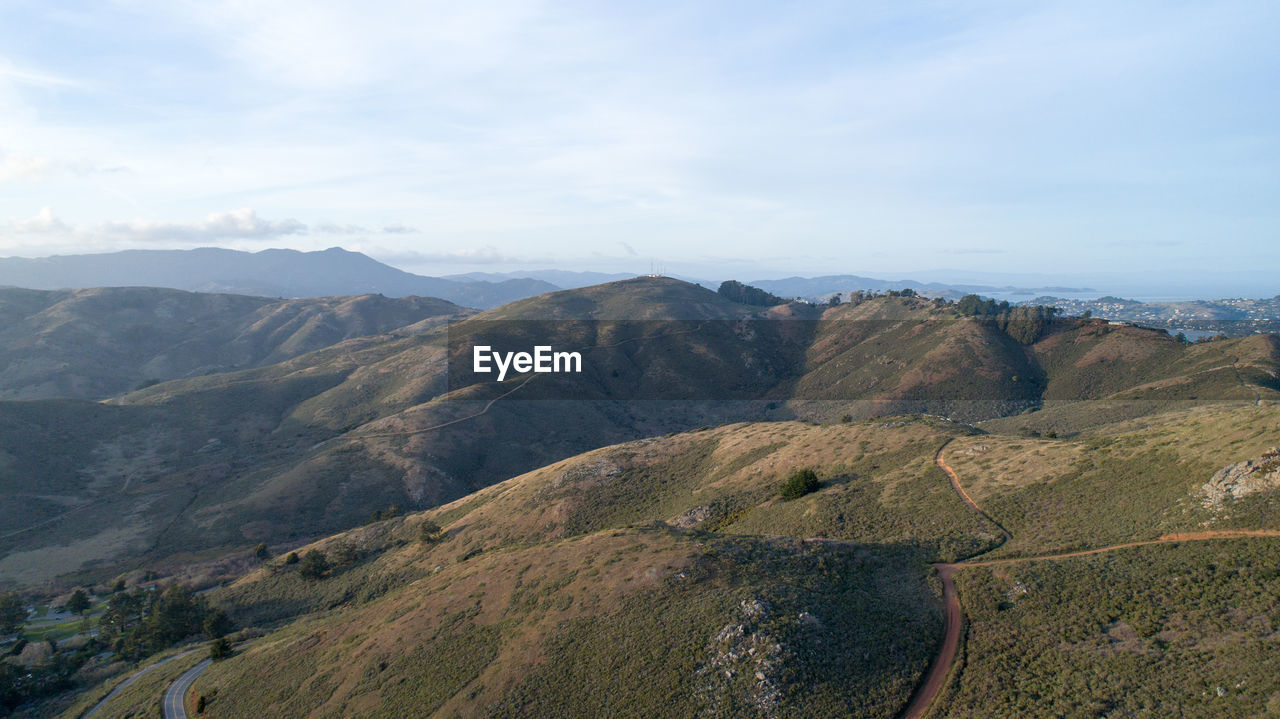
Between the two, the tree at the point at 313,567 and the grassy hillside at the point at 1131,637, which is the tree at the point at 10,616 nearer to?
the tree at the point at 313,567

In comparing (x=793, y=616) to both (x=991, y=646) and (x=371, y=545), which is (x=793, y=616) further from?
(x=371, y=545)

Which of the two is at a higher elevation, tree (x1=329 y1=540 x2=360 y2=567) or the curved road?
the curved road

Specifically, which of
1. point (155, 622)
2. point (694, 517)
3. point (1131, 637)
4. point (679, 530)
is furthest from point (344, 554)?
point (1131, 637)

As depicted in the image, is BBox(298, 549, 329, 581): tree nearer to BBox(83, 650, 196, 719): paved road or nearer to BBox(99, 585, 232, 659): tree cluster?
BBox(99, 585, 232, 659): tree cluster

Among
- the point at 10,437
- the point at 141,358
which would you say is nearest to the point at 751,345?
the point at 10,437

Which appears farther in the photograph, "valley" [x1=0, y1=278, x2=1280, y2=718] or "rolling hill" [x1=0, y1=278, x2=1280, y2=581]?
"rolling hill" [x1=0, y1=278, x2=1280, y2=581]

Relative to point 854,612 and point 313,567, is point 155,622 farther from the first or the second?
point 854,612

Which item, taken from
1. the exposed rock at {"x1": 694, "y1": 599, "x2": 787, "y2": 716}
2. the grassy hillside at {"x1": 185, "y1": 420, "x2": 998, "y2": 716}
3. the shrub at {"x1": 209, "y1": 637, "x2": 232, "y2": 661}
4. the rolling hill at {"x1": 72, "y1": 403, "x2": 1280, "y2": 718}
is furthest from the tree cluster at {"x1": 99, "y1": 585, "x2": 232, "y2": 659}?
the exposed rock at {"x1": 694, "y1": 599, "x2": 787, "y2": 716}
